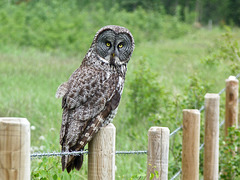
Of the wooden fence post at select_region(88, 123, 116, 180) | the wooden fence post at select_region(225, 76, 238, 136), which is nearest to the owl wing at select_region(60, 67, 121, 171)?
the wooden fence post at select_region(88, 123, 116, 180)

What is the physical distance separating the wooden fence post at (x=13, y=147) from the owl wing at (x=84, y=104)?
821 mm

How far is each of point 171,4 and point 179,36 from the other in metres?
19.3

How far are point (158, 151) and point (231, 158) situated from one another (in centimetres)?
183

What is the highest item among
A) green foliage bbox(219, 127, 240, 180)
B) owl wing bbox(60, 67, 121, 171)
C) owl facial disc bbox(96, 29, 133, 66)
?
owl facial disc bbox(96, 29, 133, 66)

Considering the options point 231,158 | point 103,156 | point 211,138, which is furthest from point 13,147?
point 231,158

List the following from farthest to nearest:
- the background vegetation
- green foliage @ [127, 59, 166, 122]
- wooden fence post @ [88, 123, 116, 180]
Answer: green foliage @ [127, 59, 166, 122] < the background vegetation < wooden fence post @ [88, 123, 116, 180]

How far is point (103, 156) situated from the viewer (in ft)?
6.09

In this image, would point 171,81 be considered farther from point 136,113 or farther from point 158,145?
point 158,145

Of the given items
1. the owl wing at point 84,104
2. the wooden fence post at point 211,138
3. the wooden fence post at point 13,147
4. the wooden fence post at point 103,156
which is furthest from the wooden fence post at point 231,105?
the wooden fence post at point 13,147

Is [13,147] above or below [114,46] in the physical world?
below

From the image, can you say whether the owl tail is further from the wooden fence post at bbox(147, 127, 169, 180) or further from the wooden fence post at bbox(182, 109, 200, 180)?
the wooden fence post at bbox(182, 109, 200, 180)

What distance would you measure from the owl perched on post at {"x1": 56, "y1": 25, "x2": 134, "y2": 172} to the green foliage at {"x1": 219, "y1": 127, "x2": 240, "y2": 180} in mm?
1470

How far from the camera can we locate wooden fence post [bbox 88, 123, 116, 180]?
6.07 ft

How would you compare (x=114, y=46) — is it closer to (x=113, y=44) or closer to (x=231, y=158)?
(x=113, y=44)
